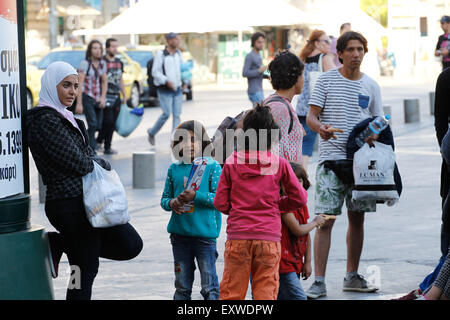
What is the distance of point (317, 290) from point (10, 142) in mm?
2410

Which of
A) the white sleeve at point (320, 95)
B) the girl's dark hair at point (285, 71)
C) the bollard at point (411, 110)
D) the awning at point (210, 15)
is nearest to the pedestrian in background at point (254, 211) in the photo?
the girl's dark hair at point (285, 71)

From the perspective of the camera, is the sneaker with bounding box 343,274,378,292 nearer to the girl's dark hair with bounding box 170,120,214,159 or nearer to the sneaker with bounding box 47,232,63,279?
the girl's dark hair with bounding box 170,120,214,159

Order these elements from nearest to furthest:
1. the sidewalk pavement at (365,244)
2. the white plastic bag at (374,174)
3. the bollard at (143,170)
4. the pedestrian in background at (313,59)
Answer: the white plastic bag at (374,174) → the sidewalk pavement at (365,244) → the pedestrian in background at (313,59) → the bollard at (143,170)

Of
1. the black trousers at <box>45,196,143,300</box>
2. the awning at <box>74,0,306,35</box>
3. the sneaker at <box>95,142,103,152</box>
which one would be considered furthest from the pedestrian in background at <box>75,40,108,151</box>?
the black trousers at <box>45,196,143,300</box>

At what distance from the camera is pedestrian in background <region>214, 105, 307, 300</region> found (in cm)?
502

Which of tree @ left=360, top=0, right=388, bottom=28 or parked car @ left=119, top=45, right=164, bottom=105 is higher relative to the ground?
tree @ left=360, top=0, right=388, bottom=28

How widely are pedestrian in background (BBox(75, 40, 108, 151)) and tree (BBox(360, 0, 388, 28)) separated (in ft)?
102

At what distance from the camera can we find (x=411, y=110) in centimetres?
2016

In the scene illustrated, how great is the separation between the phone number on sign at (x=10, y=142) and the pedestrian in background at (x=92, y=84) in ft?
30.5

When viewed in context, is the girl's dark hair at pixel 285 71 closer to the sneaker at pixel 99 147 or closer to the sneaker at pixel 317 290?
the sneaker at pixel 317 290

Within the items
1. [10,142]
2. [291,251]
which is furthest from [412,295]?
[10,142]

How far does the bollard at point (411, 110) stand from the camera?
2009 centimetres

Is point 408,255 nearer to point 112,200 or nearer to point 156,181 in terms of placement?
point 112,200
